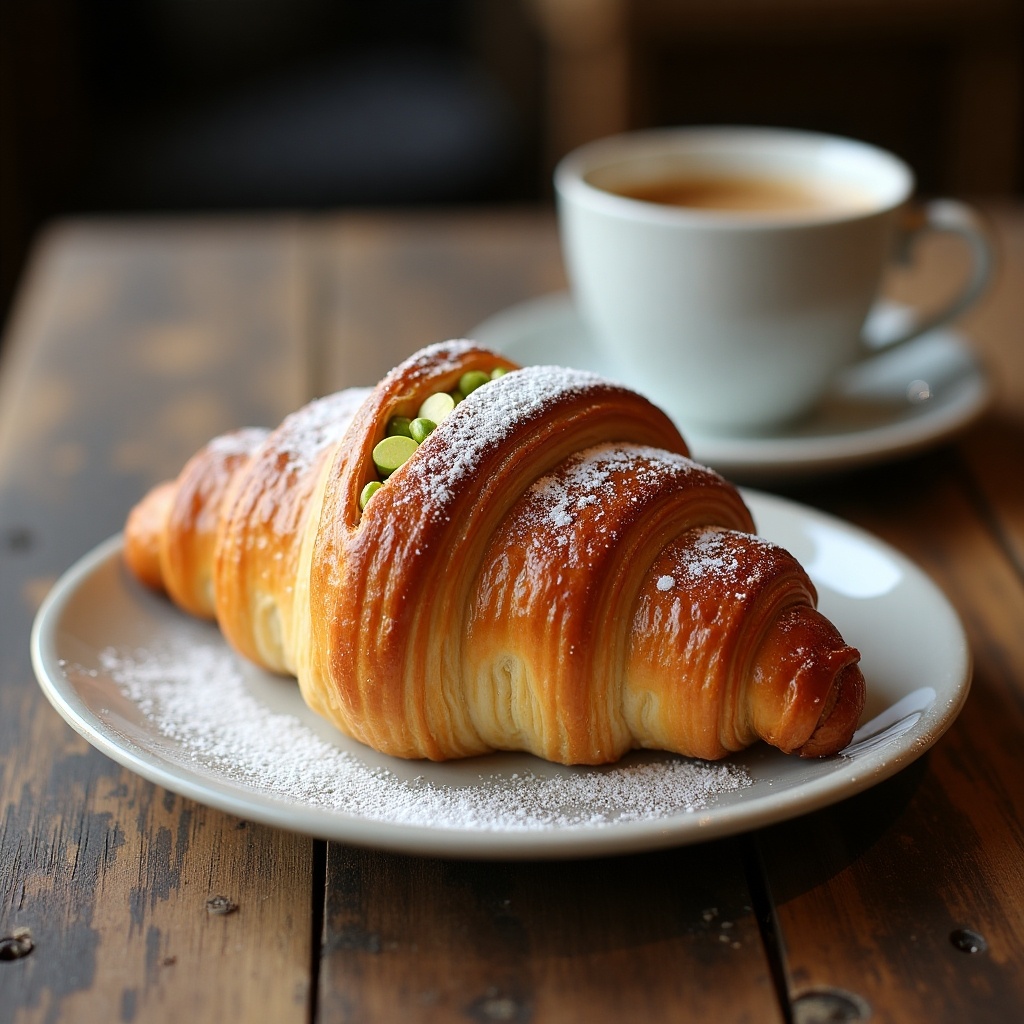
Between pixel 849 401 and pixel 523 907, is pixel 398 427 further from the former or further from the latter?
pixel 849 401

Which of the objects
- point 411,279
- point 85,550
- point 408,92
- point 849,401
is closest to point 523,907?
point 85,550


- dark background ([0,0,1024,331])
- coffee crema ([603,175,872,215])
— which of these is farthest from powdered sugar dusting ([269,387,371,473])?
dark background ([0,0,1024,331])

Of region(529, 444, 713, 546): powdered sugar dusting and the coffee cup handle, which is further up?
region(529, 444, 713, 546): powdered sugar dusting

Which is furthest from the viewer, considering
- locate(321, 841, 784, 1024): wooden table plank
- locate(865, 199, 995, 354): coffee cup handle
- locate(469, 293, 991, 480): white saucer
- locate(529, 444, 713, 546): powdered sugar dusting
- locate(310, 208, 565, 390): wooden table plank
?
locate(310, 208, 565, 390): wooden table plank

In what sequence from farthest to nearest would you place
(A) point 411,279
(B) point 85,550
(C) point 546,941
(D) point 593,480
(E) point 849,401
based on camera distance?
1. (A) point 411,279
2. (E) point 849,401
3. (B) point 85,550
4. (D) point 593,480
5. (C) point 546,941

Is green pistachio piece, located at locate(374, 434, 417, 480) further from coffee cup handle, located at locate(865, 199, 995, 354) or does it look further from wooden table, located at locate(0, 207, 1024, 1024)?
coffee cup handle, located at locate(865, 199, 995, 354)

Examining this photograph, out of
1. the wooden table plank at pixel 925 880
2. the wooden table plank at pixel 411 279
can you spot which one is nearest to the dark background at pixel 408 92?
the wooden table plank at pixel 411 279

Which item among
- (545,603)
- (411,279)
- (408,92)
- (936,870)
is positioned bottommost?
(408,92)
